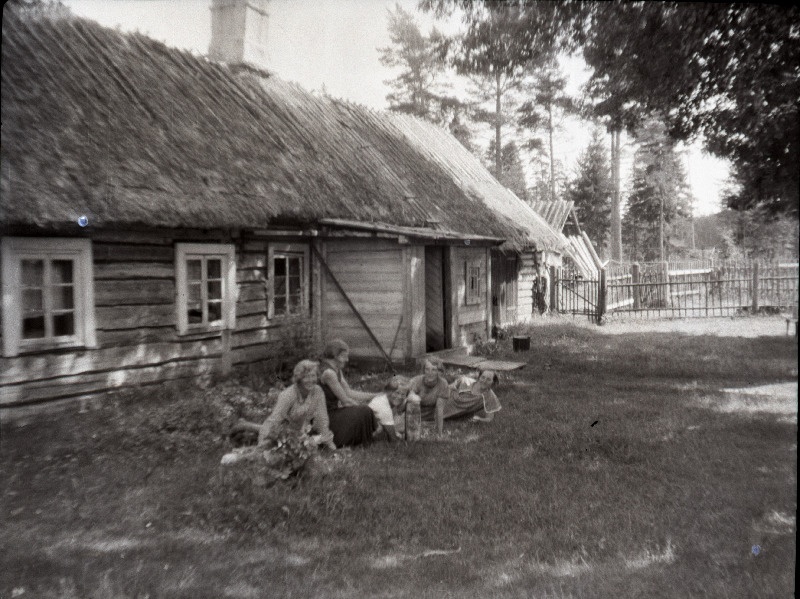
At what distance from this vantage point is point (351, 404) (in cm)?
588

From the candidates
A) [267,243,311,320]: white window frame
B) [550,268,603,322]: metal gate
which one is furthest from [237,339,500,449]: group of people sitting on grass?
[550,268,603,322]: metal gate

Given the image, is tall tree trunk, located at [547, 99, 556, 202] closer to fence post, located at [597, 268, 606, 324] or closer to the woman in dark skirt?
the woman in dark skirt

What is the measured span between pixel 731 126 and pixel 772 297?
47.2 inches

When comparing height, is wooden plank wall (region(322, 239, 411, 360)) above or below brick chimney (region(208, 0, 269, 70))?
below

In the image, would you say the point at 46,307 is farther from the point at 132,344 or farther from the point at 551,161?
the point at 551,161

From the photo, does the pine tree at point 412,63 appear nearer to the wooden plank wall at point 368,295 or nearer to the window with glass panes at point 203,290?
the wooden plank wall at point 368,295

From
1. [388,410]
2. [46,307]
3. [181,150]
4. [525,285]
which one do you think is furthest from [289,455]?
[525,285]

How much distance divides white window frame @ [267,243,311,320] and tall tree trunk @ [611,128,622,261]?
209 inches

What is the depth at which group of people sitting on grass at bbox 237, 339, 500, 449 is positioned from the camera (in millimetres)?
5395

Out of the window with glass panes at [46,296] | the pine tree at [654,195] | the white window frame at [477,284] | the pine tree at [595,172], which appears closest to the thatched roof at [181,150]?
the window with glass panes at [46,296]

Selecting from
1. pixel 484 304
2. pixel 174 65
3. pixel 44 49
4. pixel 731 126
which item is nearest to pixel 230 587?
pixel 731 126

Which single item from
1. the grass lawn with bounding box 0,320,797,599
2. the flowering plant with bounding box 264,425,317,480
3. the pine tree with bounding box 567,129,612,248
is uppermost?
the pine tree with bounding box 567,129,612,248

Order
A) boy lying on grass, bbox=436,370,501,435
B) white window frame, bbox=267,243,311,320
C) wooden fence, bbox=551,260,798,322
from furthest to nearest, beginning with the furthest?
white window frame, bbox=267,243,311,320, boy lying on grass, bbox=436,370,501,435, wooden fence, bbox=551,260,798,322

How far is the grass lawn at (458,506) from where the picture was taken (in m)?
3.35
